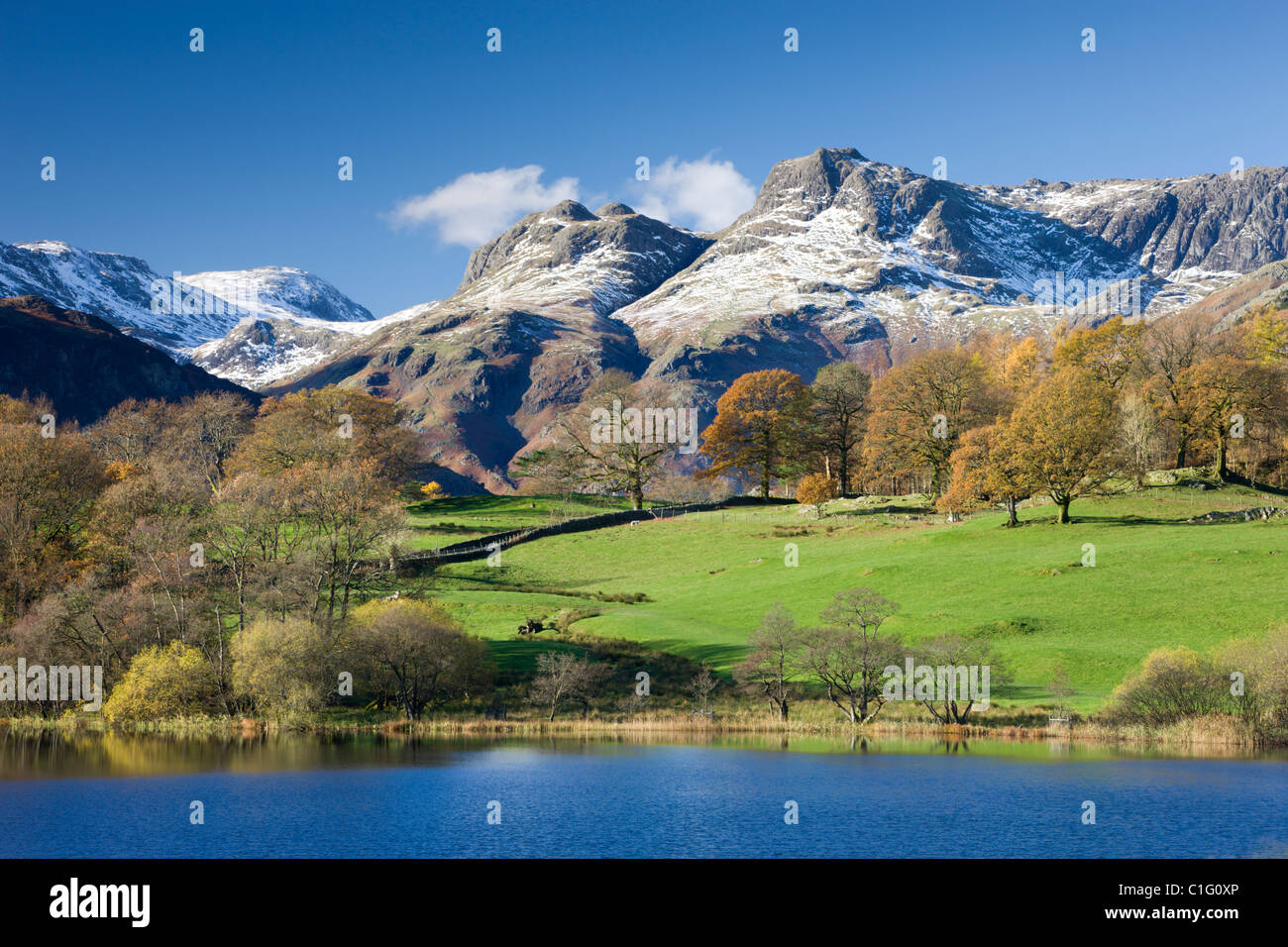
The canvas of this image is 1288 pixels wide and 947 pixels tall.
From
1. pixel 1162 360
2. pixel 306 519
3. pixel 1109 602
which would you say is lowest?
pixel 1109 602

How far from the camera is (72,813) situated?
110 ft

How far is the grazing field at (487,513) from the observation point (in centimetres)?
10388

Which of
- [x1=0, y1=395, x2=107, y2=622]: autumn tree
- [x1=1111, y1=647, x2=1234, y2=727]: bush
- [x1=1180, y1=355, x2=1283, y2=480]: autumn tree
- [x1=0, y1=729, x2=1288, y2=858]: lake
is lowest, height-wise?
[x1=0, y1=729, x2=1288, y2=858]: lake

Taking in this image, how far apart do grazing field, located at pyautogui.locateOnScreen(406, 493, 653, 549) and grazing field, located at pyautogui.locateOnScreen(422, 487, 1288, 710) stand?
8.65 m

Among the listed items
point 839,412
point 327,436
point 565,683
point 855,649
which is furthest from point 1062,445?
point 327,436

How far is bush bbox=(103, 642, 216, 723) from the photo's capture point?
5556 cm

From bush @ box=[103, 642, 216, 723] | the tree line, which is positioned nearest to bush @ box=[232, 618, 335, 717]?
bush @ box=[103, 642, 216, 723]

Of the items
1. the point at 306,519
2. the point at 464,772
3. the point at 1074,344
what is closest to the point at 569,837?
the point at 464,772

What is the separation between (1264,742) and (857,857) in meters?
25.5

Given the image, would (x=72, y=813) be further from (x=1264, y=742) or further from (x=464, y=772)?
(x=1264, y=742)

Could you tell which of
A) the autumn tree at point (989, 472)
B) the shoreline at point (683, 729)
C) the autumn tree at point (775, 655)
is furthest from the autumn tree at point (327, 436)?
the autumn tree at point (989, 472)

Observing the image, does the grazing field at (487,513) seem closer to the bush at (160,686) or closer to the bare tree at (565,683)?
the bush at (160,686)

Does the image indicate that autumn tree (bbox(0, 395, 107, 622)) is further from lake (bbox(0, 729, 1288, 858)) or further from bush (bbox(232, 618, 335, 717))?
lake (bbox(0, 729, 1288, 858))
